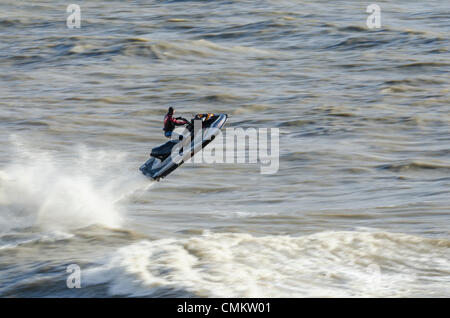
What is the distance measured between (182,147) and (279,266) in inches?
207

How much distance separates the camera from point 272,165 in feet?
58.4

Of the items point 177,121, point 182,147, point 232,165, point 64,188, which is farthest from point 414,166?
point 64,188

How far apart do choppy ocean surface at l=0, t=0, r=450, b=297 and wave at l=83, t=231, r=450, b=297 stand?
0.12ft

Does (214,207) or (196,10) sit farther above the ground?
(196,10)

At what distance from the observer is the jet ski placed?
592 inches

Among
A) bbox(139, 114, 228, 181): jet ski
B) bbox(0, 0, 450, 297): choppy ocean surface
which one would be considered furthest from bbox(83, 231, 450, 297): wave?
bbox(139, 114, 228, 181): jet ski

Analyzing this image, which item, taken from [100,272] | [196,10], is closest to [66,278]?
[100,272]

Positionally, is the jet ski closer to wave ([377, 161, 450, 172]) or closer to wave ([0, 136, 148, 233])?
wave ([0, 136, 148, 233])

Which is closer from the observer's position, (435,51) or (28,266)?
(28,266)

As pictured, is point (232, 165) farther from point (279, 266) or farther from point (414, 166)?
point (279, 266)

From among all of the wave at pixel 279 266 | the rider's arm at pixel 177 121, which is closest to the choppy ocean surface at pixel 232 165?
the wave at pixel 279 266

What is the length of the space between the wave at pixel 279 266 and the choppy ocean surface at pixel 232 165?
0.04 meters

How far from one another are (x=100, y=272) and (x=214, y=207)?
15.1 feet

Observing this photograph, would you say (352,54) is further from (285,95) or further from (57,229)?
(57,229)
